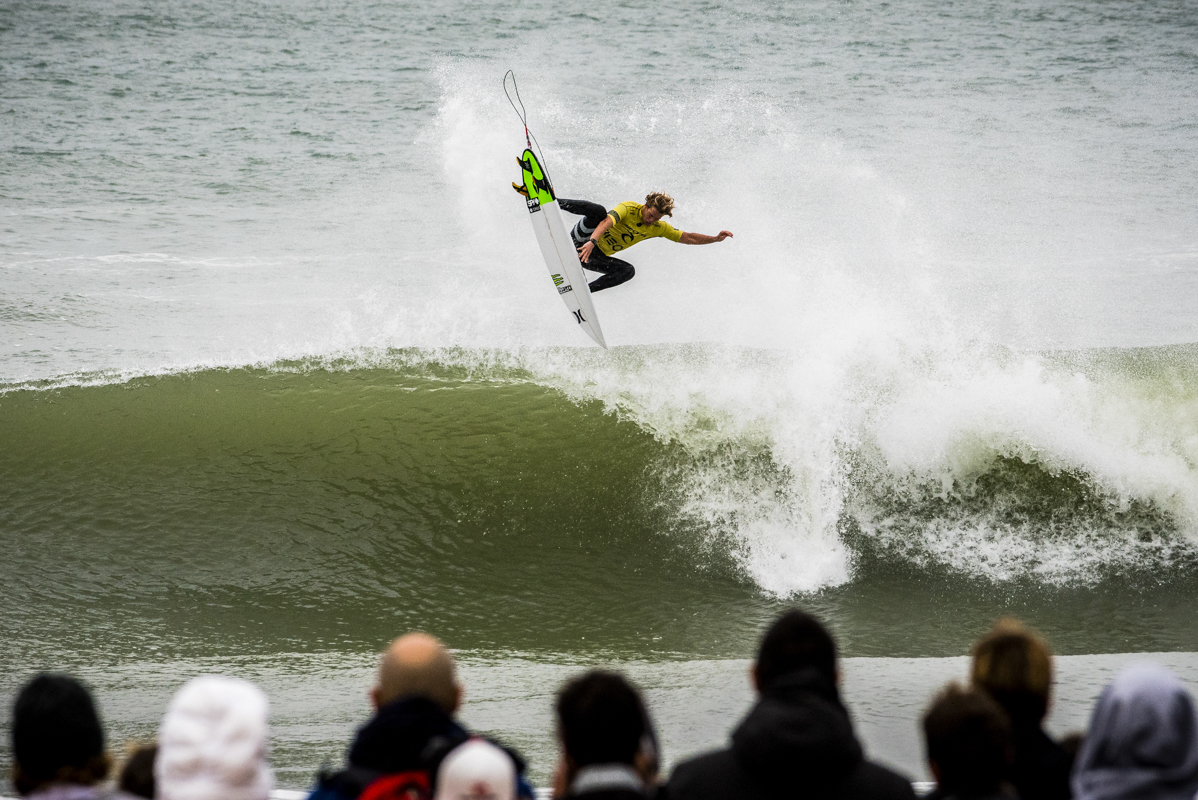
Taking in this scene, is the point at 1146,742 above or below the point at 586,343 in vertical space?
above

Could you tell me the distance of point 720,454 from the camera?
720 centimetres

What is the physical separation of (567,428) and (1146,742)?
235 inches

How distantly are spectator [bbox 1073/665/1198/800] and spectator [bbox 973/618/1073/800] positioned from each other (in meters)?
0.17

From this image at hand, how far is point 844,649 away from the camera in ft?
17.1

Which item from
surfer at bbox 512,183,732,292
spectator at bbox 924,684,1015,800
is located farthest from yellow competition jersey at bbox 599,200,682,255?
spectator at bbox 924,684,1015,800

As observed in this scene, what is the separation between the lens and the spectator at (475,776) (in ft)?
6.20

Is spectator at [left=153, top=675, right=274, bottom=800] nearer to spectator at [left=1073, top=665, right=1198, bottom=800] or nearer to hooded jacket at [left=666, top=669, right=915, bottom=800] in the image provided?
hooded jacket at [left=666, top=669, right=915, bottom=800]

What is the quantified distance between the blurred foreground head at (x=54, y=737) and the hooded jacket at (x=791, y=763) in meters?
1.20

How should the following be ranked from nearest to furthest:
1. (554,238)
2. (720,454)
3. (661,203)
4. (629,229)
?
(720,454) < (661,203) < (629,229) < (554,238)

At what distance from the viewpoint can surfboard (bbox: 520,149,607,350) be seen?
7.64m

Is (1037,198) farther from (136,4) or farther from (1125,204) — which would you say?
(136,4)

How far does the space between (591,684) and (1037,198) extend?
20298 mm

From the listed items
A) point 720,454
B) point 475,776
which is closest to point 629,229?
point 720,454

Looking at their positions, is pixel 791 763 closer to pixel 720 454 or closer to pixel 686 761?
pixel 686 761
